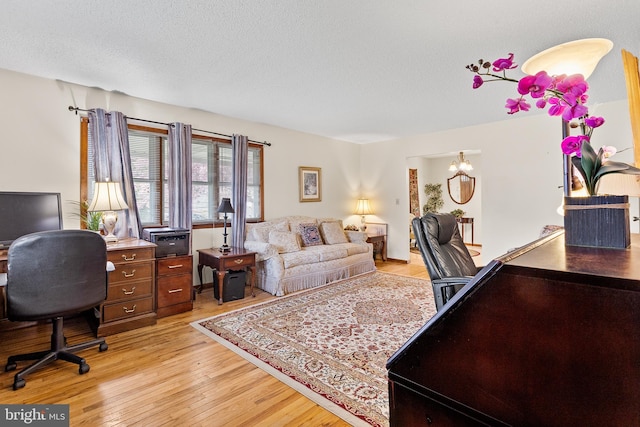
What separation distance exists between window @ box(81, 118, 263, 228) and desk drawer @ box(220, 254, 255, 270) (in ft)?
2.70

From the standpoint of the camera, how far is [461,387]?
0.63 meters

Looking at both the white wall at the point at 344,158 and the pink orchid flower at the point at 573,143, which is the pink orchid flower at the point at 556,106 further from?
the white wall at the point at 344,158

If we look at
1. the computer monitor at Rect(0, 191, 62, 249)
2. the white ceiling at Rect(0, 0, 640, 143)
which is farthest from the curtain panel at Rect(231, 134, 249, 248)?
the computer monitor at Rect(0, 191, 62, 249)

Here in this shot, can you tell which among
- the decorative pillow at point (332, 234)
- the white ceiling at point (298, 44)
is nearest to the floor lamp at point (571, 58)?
the white ceiling at point (298, 44)

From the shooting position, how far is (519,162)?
4625 mm

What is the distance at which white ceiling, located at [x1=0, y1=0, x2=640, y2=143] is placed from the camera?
6.65 feet

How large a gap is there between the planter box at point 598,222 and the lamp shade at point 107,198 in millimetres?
3427

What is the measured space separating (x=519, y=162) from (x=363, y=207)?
273cm

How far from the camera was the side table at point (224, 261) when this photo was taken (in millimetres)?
3699

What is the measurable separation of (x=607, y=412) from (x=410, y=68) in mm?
2922

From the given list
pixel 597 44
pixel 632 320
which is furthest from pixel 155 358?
pixel 597 44

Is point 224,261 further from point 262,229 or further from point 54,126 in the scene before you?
point 54,126

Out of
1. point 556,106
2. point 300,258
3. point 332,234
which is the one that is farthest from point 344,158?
point 556,106

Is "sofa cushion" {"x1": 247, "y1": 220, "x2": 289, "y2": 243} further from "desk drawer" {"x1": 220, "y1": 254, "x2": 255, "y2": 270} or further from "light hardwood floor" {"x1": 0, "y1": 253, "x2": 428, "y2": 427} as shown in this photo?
"light hardwood floor" {"x1": 0, "y1": 253, "x2": 428, "y2": 427}
